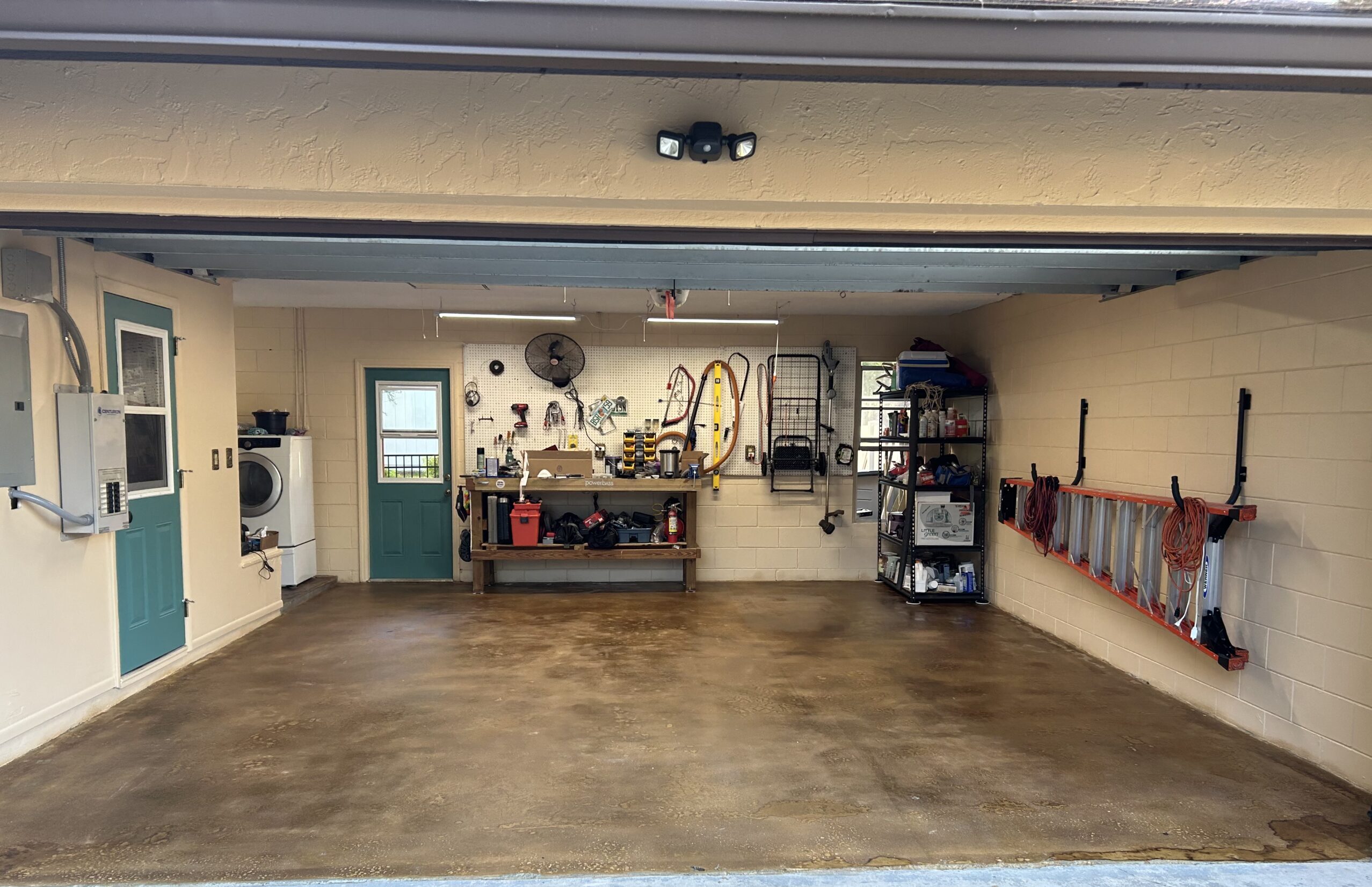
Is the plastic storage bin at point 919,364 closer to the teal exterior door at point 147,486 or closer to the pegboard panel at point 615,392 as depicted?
the pegboard panel at point 615,392

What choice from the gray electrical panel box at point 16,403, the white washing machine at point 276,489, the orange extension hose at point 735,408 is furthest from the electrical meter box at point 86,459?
the orange extension hose at point 735,408

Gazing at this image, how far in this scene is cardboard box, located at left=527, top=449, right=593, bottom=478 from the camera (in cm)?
573

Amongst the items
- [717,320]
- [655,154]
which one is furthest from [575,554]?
[655,154]

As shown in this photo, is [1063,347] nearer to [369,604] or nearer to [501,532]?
[501,532]

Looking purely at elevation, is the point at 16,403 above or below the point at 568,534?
above

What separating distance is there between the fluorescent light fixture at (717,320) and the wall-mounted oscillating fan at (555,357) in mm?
812

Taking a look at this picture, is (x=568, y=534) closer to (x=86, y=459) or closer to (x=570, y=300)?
(x=570, y=300)

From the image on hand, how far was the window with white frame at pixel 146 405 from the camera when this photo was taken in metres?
3.59

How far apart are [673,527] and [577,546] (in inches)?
36.3

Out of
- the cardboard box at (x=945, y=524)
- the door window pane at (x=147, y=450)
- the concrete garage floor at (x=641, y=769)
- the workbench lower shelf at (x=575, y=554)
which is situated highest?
the door window pane at (x=147, y=450)

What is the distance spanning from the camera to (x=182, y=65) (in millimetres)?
1930

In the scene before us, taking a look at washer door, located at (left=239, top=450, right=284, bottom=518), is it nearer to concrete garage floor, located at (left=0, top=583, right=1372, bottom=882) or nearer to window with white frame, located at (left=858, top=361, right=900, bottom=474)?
concrete garage floor, located at (left=0, top=583, right=1372, bottom=882)

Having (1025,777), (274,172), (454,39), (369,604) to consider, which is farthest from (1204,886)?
(369,604)

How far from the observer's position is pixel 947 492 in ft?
18.4
